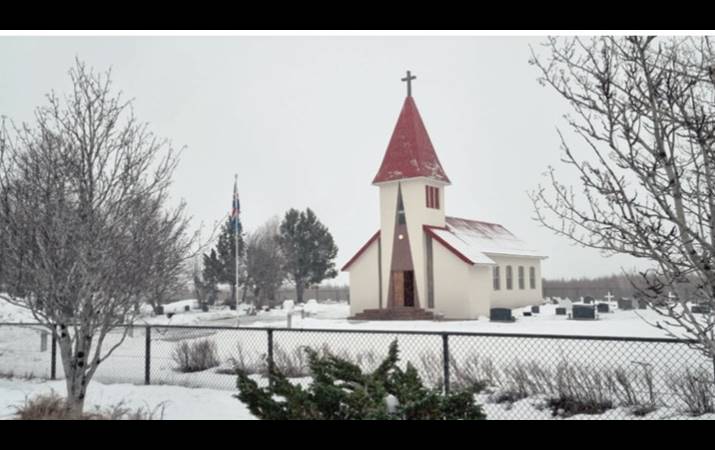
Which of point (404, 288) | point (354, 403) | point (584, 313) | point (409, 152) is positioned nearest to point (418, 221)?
point (404, 288)

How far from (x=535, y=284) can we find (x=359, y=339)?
26192mm

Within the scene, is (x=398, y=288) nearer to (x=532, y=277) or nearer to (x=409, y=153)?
(x=409, y=153)

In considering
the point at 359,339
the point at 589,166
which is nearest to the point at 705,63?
the point at 589,166

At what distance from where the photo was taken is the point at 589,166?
13.4 feet

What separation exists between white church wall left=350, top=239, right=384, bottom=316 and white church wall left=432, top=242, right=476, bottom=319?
3606 mm

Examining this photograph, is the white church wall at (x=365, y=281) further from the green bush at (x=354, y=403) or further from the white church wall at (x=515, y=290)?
the green bush at (x=354, y=403)

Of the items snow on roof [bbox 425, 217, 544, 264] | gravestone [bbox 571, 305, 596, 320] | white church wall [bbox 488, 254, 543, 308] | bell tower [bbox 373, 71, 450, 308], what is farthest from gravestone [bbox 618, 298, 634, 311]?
bell tower [bbox 373, 71, 450, 308]

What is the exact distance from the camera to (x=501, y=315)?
2747 cm

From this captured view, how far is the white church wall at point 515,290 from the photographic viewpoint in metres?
35.1

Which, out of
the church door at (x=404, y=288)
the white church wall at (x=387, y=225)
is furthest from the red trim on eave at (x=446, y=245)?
the church door at (x=404, y=288)

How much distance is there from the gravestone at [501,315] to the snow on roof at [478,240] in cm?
288

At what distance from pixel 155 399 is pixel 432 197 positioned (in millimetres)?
24785
